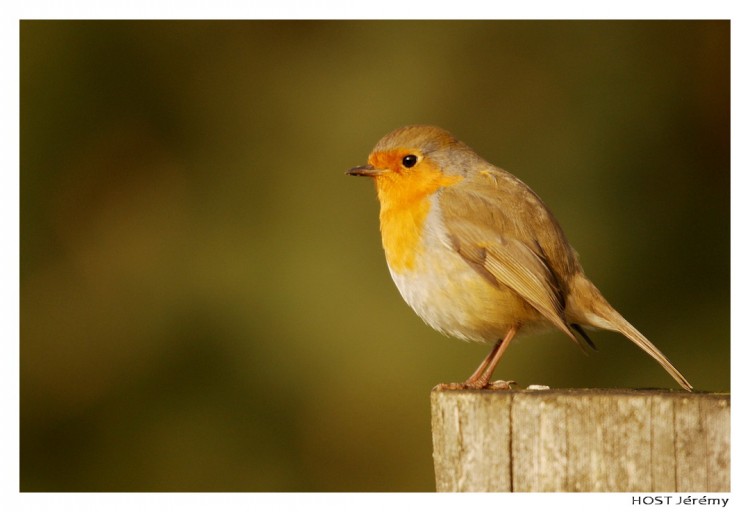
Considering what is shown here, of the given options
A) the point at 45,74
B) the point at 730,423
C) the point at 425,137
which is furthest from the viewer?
the point at 45,74

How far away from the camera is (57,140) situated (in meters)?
7.09

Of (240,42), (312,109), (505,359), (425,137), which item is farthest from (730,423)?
(240,42)

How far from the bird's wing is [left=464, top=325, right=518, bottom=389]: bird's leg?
0.73 ft

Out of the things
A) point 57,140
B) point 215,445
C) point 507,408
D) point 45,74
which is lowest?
point 215,445

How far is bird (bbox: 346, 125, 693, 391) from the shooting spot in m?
4.20

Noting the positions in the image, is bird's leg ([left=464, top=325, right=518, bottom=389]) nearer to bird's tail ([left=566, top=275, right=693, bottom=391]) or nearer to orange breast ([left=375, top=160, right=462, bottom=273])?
bird's tail ([left=566, top=275, right=693, bottom=391])

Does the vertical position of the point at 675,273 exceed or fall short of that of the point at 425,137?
it falls short

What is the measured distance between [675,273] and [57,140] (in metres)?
4.21

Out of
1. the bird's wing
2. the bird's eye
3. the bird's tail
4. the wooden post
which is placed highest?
the bird's eye

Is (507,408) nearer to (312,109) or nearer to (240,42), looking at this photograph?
(312,109)

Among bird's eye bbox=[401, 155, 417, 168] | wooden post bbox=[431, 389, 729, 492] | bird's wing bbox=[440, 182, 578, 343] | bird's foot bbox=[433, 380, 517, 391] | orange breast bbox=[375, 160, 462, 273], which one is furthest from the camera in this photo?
bird's eye bbox=[401, 155, 417, 168]

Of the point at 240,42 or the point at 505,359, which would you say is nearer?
the point at 505,359

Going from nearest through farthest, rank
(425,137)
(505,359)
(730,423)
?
(730,423), (425,137), (505,359)

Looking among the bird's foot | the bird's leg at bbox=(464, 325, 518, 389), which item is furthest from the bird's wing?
the bird's foot
